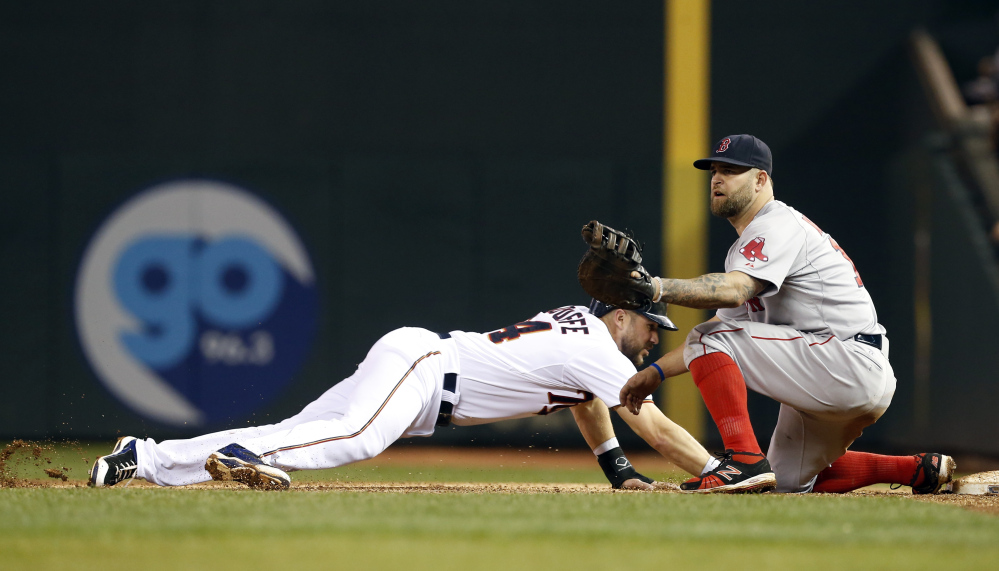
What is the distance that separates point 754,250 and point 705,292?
1.13ft

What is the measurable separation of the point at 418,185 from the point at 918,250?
3.95 m

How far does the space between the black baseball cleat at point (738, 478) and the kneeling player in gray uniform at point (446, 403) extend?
0.18 meters

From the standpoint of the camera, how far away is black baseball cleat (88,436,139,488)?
3.74 m

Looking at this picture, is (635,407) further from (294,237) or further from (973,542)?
(294,237)

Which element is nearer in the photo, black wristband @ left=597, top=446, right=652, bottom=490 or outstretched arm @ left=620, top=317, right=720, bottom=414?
outstretched arm @ left=620, top=317, right=720, bottom=414

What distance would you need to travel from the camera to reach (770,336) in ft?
12.7

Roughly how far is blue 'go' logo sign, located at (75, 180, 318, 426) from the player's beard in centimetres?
457

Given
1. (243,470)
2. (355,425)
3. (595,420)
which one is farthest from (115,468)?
(595,420)

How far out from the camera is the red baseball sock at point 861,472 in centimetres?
423

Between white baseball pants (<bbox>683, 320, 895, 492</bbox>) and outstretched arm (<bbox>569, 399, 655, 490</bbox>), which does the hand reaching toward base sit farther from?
outstretched arm (<bbox>569, 399, 655, 490</bbox>)

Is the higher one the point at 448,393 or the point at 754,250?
the point at 754,250

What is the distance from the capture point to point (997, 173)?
7.60m

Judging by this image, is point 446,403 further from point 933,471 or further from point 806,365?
point 933,471

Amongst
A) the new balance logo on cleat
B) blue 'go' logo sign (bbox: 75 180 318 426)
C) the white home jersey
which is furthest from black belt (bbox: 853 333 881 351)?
blue 'go' logo sign (bbox: 75 180 318 426)
